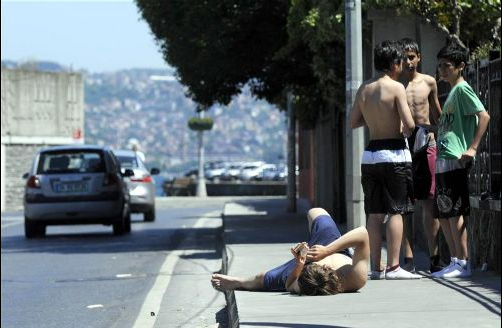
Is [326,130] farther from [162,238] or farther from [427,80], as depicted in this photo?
[427,80]

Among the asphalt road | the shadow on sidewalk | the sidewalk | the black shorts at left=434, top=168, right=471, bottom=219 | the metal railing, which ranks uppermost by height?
the metal railing

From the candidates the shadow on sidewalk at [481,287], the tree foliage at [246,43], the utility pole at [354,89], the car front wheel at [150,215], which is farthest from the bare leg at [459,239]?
the car front wheel at [150,215]

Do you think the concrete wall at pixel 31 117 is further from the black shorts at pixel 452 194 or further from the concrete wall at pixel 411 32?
the black shorts at pixel 452 194

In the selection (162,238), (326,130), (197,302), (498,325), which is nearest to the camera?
(498,325)

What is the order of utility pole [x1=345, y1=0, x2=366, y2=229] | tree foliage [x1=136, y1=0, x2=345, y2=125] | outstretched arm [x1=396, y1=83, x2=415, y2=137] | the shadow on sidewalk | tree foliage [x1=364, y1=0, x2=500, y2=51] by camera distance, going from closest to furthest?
the shadow on sidewalk, outstretched arm [x1=396, y1=83, x2=415, y2=137], utility pole [x1=345, y1=0, x2=366, y2=229], tree foliage [x1=364, y1=0, x2=500, y2=51], tree foliage [x1=136, y1=0, x2=345, y2=125]

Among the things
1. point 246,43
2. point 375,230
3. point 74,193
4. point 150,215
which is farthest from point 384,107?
point 150,215

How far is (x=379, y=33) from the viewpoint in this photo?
52.0 ft

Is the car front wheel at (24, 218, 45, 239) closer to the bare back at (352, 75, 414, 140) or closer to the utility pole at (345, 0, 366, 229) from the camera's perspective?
the utility pole at (345, 0, 366, 229)

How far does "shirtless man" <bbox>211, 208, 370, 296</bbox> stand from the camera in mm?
8945

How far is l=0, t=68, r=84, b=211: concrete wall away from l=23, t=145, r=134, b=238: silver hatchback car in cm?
2793

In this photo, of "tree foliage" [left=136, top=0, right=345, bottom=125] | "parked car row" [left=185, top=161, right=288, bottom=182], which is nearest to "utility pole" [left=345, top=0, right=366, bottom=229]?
"tree foliage" [left=136, top=0, right=345, bottom=125]

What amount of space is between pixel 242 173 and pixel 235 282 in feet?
297

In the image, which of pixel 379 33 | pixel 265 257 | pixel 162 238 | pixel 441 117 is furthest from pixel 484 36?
pixel 162 238

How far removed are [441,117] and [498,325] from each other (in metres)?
3.37
